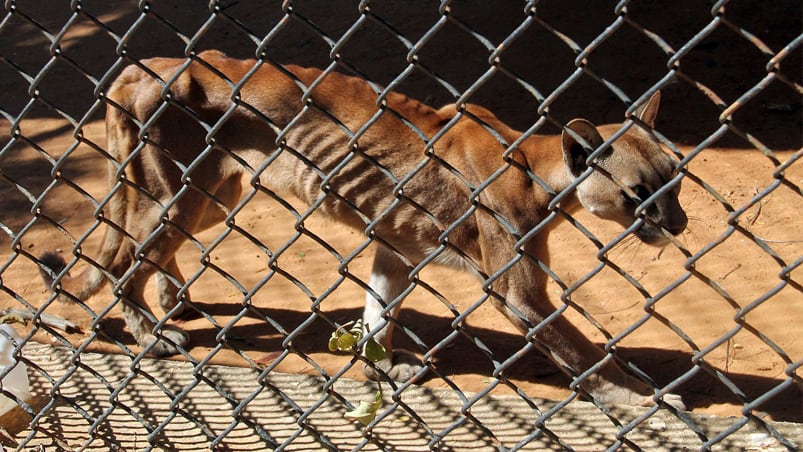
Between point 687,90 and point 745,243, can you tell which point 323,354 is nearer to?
point 745,243

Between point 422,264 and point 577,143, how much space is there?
1.20 meters

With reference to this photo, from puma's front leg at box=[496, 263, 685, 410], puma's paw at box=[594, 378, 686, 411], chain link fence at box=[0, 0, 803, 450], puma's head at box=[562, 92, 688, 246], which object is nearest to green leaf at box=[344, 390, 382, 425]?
chain link fence at box=[0, 0, 803, 450]

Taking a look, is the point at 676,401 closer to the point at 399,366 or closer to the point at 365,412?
the point at 399,366

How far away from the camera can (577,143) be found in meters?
3.36

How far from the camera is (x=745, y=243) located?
15.4 feet

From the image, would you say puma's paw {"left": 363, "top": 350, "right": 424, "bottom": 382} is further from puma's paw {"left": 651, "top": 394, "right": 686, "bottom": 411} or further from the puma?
puma's paw {"left": 651, "top": 394, "right": 686, "bottom": 411}

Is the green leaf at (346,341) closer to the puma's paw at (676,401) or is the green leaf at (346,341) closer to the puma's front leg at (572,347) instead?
the puma's front leg at (572,347)

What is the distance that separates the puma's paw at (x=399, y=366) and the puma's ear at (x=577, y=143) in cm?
136

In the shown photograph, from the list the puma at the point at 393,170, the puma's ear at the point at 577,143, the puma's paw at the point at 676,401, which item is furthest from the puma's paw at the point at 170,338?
the puma's paw at the point at 676,401

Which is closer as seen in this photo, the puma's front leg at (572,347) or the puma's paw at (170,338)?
the puma's front leg at (572,347)

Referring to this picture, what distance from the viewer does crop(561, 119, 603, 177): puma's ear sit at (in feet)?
9.73

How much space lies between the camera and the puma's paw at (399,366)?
4.29 metres

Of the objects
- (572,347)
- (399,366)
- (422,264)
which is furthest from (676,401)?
(422,264)

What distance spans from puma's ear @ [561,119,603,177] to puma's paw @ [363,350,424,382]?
1361 millimetres
